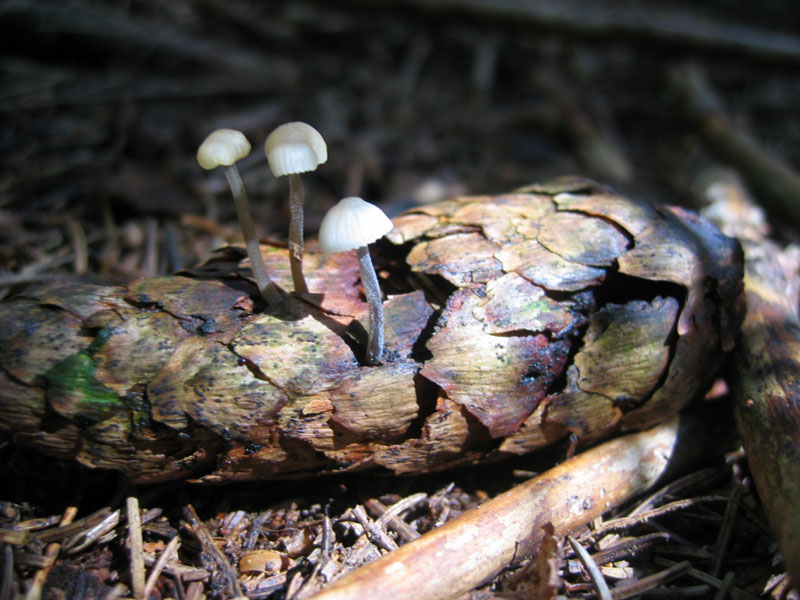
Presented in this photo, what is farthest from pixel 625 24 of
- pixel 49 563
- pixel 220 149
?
pixel 49 563

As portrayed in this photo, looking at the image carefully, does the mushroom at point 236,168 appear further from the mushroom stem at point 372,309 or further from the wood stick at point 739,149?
the wood stick at point 739,149

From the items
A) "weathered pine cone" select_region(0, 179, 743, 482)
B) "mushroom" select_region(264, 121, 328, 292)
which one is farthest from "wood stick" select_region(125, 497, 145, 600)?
"mushroom" select_region(264, 121, 328, 292)

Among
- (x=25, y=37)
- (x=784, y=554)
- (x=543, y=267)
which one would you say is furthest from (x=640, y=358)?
(x=25, y=37)

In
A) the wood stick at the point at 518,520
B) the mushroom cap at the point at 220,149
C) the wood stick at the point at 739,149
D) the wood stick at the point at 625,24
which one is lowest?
the wood stick at the point at 518,520

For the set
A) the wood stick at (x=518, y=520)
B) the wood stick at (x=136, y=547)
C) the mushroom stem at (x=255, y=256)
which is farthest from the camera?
the mushroom stem at (x=255, y=256)

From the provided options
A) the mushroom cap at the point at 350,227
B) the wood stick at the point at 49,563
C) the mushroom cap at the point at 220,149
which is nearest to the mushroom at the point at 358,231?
the mushroom cap at the point at 350,227

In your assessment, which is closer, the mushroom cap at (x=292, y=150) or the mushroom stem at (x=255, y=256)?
the mushroom cap at (x=292, y=150)

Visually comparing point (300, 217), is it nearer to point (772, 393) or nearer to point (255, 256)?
point (255, 256)

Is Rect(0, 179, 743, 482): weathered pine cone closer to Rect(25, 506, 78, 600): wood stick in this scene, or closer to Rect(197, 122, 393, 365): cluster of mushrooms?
Rect(197, 122, 393, 365): cluster of mushrooms
